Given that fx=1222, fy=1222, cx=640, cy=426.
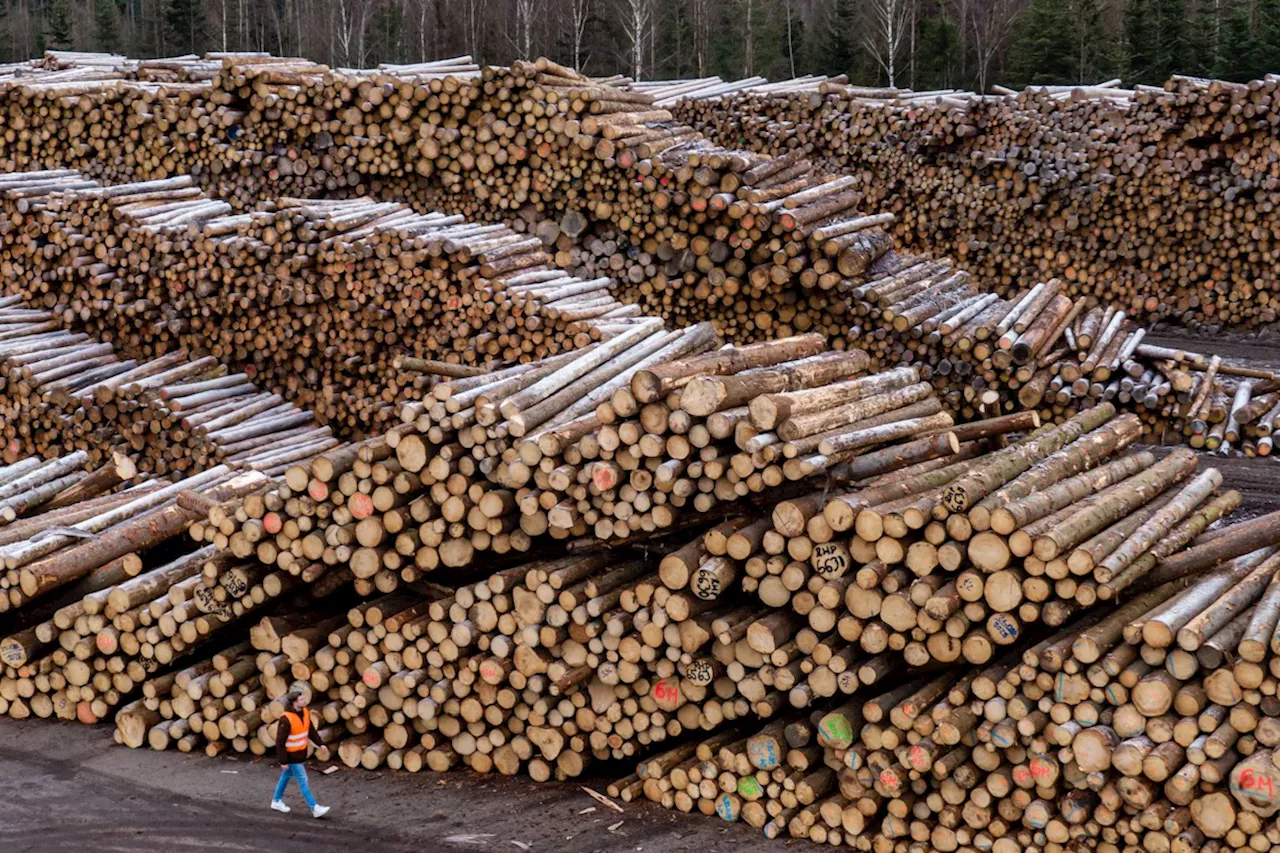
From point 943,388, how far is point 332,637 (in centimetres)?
825

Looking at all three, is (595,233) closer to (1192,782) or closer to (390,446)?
(390,446)

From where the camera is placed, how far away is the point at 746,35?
37219 millimetres

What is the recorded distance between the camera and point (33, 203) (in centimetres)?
1405

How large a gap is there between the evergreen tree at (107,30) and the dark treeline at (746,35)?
7 centimetres

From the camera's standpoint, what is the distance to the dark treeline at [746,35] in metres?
31.7

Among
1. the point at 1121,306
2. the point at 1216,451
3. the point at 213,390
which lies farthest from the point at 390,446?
the point at 1121,306

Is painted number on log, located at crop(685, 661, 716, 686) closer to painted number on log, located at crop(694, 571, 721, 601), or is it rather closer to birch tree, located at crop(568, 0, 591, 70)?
painted number on log, located at crop(694, 571, 721, 601)

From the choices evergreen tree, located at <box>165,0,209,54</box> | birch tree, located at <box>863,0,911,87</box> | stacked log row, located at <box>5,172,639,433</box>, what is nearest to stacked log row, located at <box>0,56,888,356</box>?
stacked log row, located at <box>5,172,639,433</box>

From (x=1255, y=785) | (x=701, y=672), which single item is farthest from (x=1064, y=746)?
(x=701, y=672)

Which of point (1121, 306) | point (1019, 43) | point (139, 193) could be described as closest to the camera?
point (139, 193)

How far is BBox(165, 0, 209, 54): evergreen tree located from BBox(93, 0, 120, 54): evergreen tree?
1.66 meters

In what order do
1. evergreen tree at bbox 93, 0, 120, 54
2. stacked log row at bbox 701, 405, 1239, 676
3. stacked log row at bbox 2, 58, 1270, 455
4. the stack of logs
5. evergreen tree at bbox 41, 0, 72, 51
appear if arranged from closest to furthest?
stacked log row at bbox 701, 405, 1239, 676
the stack of logs
stacked log row at bbox 2, 58, 1270, 455
evergreen tree at bbox 41, 0, 72, 51
evergreen tree at bbox 93, 0, 120, 54

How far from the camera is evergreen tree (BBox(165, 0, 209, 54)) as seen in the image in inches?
1603

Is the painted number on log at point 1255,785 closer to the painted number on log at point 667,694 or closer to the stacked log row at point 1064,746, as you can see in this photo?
the stacked log row at point 1064,746
